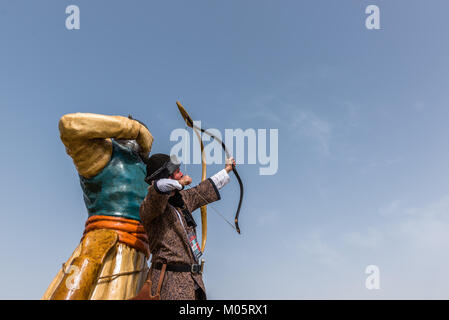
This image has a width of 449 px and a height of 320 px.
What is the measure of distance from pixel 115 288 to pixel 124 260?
25cm

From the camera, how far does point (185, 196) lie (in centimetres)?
369

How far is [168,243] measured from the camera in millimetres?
3396

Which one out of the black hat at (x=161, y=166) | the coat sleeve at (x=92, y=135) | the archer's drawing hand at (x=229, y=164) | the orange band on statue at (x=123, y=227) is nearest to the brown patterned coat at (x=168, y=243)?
the black hat at (x=161, y=166)

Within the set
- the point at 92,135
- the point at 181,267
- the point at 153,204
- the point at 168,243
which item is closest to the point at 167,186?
the point at 153,204

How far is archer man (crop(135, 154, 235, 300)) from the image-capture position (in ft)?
10.7

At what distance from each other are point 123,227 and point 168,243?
645mm

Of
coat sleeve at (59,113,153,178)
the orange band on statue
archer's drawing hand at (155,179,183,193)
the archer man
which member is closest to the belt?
the archer man

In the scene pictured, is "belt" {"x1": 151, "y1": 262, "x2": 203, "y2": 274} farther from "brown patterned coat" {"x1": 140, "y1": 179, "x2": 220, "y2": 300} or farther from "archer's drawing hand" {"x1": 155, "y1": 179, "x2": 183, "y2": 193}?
"archer's drawing hand" {"x1": 155, "y1": 179, "x2": 183, "y2": 193}

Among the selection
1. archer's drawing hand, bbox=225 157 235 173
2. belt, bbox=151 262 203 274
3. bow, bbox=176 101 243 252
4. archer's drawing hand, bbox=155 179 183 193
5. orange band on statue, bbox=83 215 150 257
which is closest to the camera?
archer's drawing hand, bbox=155 179 183 193

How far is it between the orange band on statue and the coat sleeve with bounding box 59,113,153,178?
1.46ft

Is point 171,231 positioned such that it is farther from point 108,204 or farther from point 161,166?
point 108,204

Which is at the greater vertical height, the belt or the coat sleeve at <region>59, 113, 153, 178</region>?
the coat sleeve at <region>59, 113, 153, 178</region>
